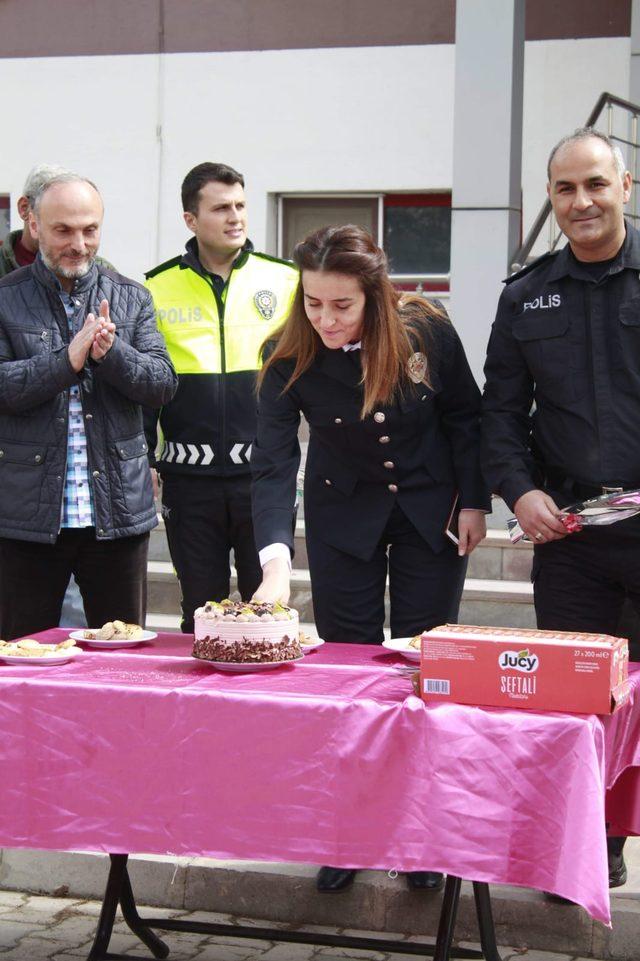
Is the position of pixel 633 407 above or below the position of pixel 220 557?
above

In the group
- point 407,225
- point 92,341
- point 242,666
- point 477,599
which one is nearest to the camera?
point 242,666

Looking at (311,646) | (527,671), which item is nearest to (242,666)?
(311,646)

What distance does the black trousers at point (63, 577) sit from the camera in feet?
13.7

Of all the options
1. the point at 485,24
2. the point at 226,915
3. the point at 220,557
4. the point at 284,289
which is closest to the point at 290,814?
the point at 226,915

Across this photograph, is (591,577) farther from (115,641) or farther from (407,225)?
(407,225)

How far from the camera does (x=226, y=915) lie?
3846 mm

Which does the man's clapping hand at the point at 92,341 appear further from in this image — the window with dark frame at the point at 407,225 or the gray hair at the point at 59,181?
the window with dark frame at the point at 407,225

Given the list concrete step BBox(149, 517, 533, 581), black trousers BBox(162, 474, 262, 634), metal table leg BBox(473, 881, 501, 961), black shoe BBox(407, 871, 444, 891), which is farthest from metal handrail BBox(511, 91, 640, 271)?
metal table leg BBox(473, 881, 501, 961)

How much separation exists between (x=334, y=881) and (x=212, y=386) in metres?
1.72

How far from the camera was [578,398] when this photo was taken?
140 inches

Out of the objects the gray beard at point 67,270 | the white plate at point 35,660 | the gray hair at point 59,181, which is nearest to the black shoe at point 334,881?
the white plate at point 35,660

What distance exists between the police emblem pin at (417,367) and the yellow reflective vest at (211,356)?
3.75 feet

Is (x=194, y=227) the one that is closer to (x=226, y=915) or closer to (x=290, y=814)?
(x=226, y=915)

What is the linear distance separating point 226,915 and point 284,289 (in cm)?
210
